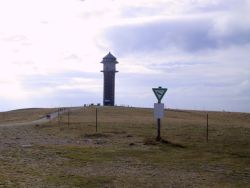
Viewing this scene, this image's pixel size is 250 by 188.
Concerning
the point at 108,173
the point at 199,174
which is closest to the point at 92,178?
the point at 108,173

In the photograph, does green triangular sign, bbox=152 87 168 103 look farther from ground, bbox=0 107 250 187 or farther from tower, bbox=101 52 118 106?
tower, bbox=101 52 118 106

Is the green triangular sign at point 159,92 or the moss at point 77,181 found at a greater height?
the green triangular sign at point 159,92

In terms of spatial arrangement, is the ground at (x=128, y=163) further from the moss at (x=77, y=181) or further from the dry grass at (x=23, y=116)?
the dry grass at (x=23, y=116)

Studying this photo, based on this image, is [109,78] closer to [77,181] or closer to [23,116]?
[23,116]

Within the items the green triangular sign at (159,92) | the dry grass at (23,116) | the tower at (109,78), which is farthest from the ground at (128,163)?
the tower at (109,78)

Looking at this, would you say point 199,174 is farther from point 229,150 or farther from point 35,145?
point 35,145

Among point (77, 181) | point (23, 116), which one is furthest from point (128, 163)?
point (23, 116)

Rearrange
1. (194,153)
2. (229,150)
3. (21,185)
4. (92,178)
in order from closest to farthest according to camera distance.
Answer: (21,185), (92,178), (194,153), (229,150)

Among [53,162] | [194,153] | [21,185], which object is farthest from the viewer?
[194,153]

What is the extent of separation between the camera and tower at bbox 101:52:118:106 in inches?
3370

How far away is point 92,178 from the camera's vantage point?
14539 mm

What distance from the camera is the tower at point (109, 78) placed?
8560 centimetres

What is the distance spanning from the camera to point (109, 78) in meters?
85.8

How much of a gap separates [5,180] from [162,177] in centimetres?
444
